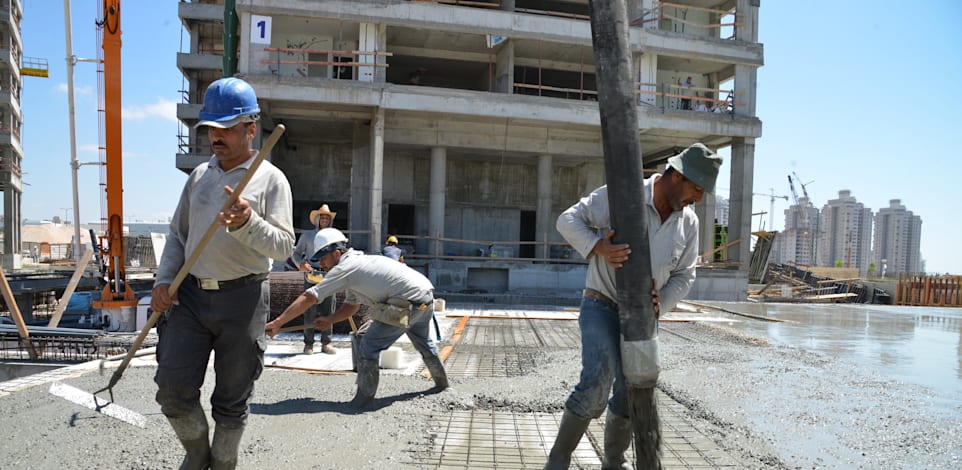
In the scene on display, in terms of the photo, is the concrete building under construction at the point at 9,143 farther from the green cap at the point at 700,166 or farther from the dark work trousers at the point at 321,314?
the green cap at the point at 700,166

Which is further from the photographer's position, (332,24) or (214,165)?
(332,24)

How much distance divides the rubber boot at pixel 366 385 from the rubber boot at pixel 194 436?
5.36 ft

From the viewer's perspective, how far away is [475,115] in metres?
16.4

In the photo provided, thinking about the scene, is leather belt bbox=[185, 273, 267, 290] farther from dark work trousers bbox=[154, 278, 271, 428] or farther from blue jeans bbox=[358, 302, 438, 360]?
blue jeans bbox=[358, 302, 438, 360]

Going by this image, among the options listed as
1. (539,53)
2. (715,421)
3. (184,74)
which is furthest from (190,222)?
(184,74)

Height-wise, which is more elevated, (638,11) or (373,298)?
(638,11)

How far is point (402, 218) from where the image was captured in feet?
71.4

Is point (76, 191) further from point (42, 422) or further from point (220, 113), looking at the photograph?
point (220, 113)

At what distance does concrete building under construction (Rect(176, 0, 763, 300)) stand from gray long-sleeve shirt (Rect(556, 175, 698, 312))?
12007mm

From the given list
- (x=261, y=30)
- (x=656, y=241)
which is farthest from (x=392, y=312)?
(x=261, y=30)

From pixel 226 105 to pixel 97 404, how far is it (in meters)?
2.57

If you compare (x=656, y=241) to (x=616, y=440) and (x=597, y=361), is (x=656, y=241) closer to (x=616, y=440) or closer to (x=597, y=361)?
(x=597, y=361)

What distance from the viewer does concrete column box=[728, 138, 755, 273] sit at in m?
18.6

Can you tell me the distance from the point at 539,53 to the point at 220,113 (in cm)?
1704
